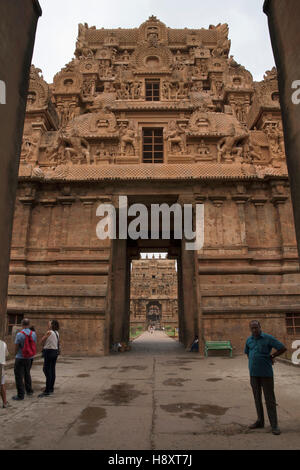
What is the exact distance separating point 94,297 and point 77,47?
28.6 meters

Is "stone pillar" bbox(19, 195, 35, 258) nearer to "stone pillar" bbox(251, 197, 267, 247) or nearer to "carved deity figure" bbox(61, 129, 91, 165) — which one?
"carved deity figure" bbox(61, 129, 91, 165)

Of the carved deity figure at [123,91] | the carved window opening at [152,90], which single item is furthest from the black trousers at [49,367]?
the carved window opening at [152,90]

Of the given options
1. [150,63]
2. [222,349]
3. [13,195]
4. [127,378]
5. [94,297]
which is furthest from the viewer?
[150,63]

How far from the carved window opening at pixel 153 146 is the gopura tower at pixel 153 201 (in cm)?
7

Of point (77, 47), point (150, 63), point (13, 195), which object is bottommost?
point (13, 195)

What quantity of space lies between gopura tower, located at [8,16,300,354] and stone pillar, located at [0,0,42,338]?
8953 mm

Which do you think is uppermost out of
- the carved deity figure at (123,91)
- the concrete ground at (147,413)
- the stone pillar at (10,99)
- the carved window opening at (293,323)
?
the carved deity figure at (123,91)

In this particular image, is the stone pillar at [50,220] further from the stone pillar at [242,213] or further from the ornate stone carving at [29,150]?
the stone pillar at [242,213]

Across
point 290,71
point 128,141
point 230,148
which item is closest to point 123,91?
point 128,141

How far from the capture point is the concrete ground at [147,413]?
419 centimetres

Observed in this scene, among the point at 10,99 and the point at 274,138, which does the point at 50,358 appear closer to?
the point at 10,99

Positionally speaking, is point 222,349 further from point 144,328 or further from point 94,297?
point 144,328

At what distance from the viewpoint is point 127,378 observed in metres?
8.62
